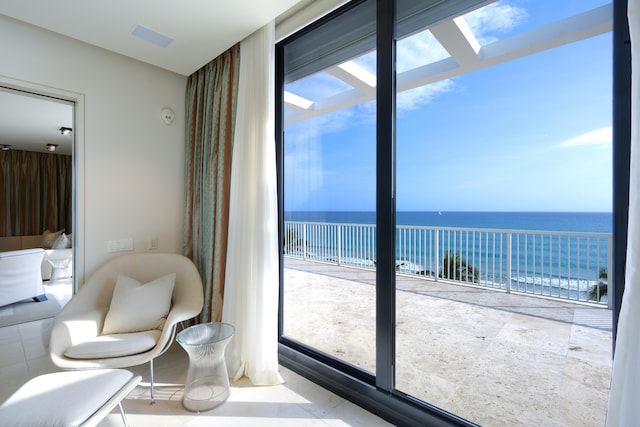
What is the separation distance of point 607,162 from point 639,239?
44 centimetres

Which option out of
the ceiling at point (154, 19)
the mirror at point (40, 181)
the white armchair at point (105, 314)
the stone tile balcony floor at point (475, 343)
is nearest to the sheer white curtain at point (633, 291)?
the stone tile balcony floor at point (475, 343)

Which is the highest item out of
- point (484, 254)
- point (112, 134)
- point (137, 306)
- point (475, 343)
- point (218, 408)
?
point (112, 134)

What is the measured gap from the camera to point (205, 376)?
1.97 m

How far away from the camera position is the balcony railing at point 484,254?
4.87 ft

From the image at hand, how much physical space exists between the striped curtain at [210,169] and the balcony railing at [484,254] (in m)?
0.69

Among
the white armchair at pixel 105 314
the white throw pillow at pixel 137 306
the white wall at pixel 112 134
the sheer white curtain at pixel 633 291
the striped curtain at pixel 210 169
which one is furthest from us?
the striped curtain at pixel 210 169

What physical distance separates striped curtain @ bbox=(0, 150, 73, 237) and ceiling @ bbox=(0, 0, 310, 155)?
0.36 ft

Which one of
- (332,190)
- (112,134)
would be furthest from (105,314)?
(332,190)

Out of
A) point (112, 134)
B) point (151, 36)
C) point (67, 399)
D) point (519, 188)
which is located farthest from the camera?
point (112, 134)

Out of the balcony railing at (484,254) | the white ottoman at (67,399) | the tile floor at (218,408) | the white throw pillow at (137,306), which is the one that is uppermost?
the balcony railing at (484,254)

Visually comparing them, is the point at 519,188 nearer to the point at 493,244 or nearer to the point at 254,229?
the point at 493,244

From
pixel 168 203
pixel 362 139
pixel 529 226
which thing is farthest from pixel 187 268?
pixel 529 226

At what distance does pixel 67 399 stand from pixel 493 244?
126 inches

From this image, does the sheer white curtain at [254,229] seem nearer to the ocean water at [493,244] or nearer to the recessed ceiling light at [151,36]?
the ocean water at [493,244]
